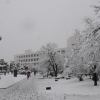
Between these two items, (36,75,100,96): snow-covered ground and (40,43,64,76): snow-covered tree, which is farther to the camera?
(40,43,64,76): snow-covered tree

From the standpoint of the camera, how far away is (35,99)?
11.0 metres

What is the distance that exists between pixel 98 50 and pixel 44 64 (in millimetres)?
33839

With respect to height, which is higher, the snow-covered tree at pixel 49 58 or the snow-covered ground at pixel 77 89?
the snow-covered tree at pixel 49 58

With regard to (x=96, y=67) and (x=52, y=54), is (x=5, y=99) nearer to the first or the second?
(x=96, y=67)

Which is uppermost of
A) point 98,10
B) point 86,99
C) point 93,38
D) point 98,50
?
point 98,10

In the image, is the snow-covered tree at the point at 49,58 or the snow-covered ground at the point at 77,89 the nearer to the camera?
the snow-covered ground at the point at 77,89

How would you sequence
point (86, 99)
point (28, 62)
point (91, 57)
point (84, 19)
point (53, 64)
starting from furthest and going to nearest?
point (28, 62) → point (53, 64) → point (84, 19) → point (91, 57) → point (86, 99)

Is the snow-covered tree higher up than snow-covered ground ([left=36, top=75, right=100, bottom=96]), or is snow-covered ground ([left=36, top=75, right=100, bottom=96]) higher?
the snow-covered tree

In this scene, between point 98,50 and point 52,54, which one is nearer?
point 98,50

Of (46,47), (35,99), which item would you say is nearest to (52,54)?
(46,47)

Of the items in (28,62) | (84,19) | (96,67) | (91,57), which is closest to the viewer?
(91,57)

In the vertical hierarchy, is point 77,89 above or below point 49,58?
below

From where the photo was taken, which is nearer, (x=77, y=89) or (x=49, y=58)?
(x=77, y=89)

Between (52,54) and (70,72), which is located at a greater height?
(52,54)
